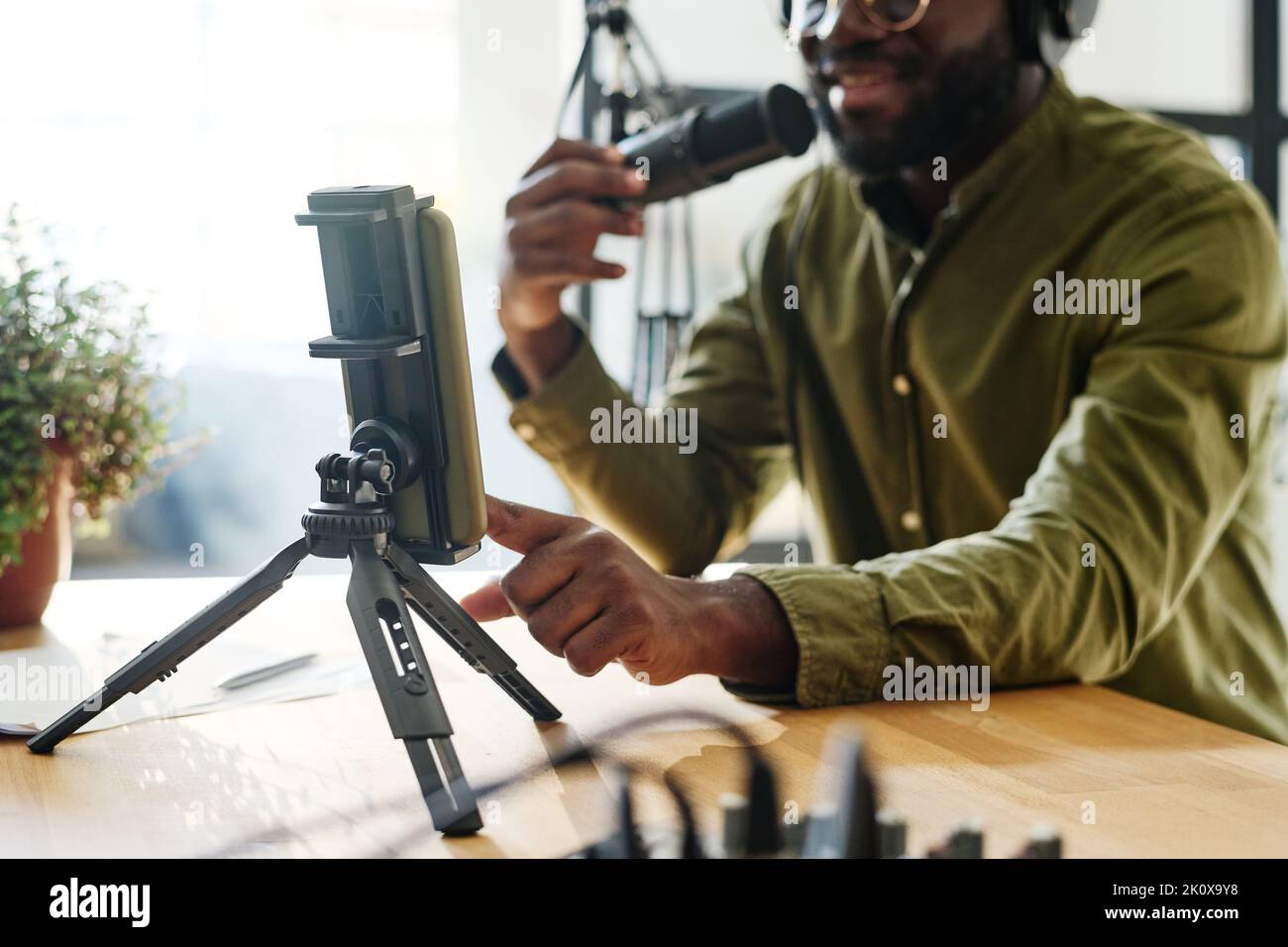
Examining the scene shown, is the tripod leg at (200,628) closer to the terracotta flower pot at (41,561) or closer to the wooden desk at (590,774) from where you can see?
the wooden desk at (590,774)

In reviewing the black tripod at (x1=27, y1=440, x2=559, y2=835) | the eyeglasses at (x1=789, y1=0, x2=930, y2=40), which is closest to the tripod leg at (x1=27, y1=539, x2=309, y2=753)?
the black tripod at (x1=27, y1=440, x2=559, y2=835)

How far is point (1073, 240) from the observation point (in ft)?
4.18

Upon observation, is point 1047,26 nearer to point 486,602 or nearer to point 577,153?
point 577,153

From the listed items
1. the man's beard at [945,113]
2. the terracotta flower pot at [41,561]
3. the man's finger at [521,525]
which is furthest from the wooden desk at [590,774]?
the man's beard at [945,113]

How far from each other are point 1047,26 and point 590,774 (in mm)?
965

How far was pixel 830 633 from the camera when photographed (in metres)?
0.88

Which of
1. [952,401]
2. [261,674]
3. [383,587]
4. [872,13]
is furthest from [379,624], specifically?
[872,13]

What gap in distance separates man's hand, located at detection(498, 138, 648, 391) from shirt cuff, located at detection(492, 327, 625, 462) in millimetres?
77

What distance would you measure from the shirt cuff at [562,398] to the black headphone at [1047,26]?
1.84 ft

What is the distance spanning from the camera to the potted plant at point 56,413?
1.09 m

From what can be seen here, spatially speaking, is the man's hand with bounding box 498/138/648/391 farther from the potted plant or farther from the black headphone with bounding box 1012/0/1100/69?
the black headphone with bounding box 1012/0/1100/69

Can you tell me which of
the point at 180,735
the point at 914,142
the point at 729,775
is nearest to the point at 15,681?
the point at 180,735

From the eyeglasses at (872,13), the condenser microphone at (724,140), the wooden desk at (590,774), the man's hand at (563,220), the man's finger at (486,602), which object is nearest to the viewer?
the wooden desk at (590,774)

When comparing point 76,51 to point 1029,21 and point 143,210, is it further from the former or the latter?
point 1029,21
